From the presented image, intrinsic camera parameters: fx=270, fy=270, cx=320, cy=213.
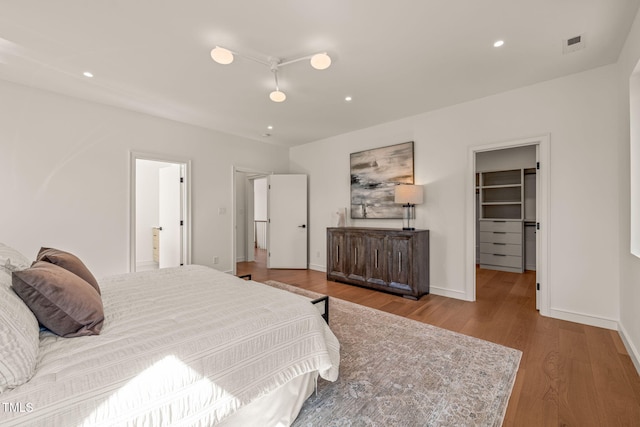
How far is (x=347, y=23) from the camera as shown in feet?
6.82

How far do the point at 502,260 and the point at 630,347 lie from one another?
10.9 ft

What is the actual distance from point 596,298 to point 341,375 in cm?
282

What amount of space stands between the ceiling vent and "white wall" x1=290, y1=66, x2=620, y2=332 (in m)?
0.64

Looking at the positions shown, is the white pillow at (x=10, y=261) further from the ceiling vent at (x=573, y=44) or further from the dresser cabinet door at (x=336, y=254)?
the ceiling vent at (x=573, y=44)

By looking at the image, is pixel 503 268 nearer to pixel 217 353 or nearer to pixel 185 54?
pixel 217 353

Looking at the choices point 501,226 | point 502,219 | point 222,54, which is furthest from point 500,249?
point 222,54

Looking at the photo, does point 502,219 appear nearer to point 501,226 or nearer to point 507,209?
point 501,226

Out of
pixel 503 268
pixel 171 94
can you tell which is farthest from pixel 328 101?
pixel 503 268

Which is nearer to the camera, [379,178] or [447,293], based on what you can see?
[447,293]

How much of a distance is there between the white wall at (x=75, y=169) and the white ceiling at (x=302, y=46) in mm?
247

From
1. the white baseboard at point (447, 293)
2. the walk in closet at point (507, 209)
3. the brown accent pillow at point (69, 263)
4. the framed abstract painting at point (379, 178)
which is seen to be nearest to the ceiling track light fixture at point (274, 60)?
the brown accent pillow at point (69, 263)

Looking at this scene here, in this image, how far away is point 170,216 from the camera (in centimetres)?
462

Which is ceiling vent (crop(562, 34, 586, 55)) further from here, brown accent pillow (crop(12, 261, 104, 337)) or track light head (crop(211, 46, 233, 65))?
brown accent pillow (crop(12, 261, 104, 337))

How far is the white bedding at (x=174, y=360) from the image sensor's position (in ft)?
2.90
